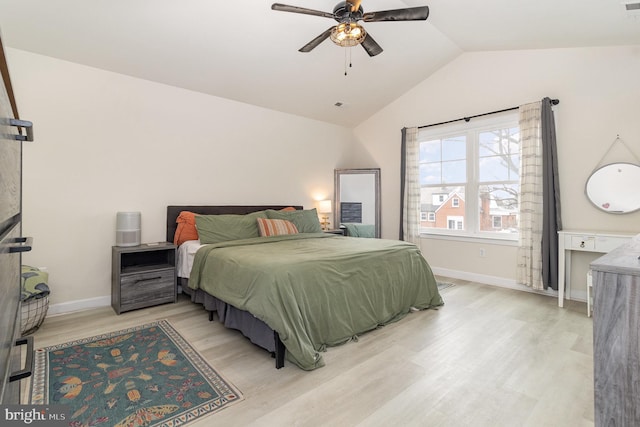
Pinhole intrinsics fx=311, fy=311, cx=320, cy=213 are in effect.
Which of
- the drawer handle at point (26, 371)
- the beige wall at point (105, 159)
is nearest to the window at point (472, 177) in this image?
the beige wall at point (105, 159)

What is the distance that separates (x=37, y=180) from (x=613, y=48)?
594 centimetres

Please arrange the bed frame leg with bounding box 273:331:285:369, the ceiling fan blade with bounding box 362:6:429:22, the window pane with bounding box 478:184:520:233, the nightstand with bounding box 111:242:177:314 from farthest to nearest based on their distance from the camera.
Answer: the window pane with bounding box 478:184:520:233 → the nightstand with bounding box 111:242:177:314 → the ceiling fan blade with bounding box 362:6:429:22 → the bed frame leg with bounding box 273:331:285:369

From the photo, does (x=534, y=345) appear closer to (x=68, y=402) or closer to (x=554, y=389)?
(x=554, y=389)

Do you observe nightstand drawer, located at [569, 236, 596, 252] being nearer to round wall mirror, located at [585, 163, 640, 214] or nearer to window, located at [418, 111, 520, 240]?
round wall mirror, located at [585, 163, 640, 214]

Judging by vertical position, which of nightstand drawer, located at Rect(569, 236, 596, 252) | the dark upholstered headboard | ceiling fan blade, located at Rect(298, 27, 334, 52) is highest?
ceiling fan blade, located at Rect(298, 27, 334, 52)

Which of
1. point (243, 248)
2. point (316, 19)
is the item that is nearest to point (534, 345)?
point (243, 248)

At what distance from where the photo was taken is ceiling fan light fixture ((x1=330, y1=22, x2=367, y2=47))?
2.43 metres

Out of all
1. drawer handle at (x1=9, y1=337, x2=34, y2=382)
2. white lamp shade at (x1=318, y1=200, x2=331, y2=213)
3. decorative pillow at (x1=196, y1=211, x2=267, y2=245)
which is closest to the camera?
drawer handle at (x1=9, y1=337, x2=34, y2=382)

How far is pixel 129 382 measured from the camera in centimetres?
193

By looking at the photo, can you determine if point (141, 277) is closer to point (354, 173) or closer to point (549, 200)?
point (354, 173)

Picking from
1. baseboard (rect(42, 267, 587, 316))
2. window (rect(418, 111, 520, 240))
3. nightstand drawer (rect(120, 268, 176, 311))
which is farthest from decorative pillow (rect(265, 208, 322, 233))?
baseboard (rect(42, 267, 587, 316))

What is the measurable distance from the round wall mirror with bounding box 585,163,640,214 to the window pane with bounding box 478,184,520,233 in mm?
785

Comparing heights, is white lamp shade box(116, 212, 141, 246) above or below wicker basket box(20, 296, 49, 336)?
above

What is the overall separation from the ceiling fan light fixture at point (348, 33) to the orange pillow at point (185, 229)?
2487 mm
